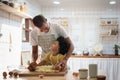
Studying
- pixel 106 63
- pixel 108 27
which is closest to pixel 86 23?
pixel 108 27

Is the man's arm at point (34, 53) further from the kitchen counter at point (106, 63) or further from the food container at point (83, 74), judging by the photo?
the kitchen counter at point (106, 63)

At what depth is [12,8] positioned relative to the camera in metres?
3.23

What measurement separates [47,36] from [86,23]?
411 centimetres

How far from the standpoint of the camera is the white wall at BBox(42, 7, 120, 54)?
6.45m

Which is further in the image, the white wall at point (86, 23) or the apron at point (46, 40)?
the white wall at point (86, 23)

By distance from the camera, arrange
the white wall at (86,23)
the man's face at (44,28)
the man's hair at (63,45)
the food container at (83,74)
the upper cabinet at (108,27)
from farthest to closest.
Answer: the white wall at (86,23) → the upper cabinet at (108,27) → the man's face at (44,28) → the man's hair at (63,45) → the food container at (83,74)

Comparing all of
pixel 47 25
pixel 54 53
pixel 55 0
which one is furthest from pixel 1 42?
pixel 55 0

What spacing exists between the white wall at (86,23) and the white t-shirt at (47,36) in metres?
3.93

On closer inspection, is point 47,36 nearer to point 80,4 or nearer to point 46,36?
point 46,36

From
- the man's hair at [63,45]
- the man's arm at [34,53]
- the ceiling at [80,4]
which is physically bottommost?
the man's arm at [34,53]

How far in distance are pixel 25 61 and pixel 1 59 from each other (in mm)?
1024

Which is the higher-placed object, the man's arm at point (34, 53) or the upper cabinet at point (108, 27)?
the upper cabinet at point (108, 27)

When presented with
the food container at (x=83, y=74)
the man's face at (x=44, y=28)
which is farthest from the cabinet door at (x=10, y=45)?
the food container at (x=83, y=74)

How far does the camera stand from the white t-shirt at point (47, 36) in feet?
8.29
